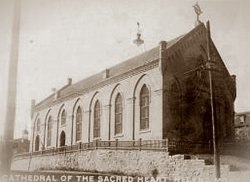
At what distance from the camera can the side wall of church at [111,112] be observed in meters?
15.3

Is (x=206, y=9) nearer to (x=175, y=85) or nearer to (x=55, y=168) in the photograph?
(x=175, y=85)

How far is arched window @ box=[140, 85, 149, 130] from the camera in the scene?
1580 centimetres

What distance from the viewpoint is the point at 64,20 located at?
343 inches

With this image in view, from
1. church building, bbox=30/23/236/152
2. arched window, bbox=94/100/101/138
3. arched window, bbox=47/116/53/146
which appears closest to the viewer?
church building, bbox=30/23/236/152

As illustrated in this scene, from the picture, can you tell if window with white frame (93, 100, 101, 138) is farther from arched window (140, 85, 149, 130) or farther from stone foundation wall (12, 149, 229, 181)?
arched window (140, 85, 149, 130)

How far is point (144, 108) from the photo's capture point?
52.7ft

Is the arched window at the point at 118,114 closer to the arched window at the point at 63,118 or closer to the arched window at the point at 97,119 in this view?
the arched window at the point at 97,119

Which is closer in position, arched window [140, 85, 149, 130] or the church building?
the church building

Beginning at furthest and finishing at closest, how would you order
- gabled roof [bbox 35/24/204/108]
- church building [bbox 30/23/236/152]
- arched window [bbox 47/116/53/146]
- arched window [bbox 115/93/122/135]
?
arched window [bbox 47/116/53/146]
arched window [bbox 115/93/122/135]
gabled roof [bbox 35/24/204/108]
church building [bbox 30/23/236/152]

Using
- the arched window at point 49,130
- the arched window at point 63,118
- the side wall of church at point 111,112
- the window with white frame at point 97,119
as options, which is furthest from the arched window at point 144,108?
the arched window at point 49,130

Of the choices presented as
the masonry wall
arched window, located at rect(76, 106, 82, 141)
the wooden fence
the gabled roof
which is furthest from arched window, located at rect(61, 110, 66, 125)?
the masonry wall

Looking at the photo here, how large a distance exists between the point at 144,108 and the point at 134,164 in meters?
3.38

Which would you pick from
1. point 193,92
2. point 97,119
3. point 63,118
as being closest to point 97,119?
point 97,119

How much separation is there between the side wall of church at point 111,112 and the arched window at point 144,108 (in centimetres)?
16
